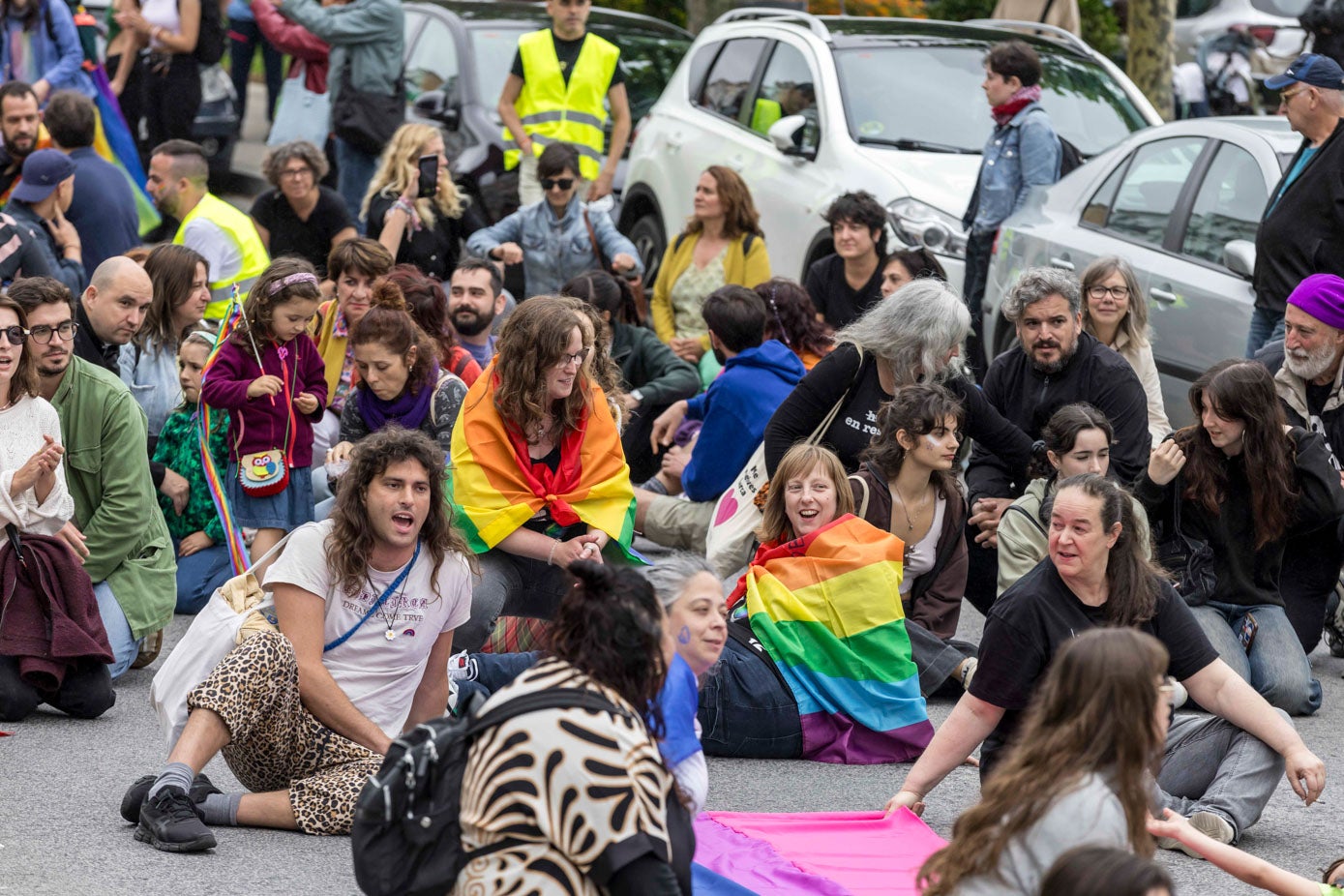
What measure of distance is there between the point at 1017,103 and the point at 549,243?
2648 millimetres

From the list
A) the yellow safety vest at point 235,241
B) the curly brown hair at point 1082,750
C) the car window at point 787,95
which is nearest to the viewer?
the curly brown hair at point 1082,750

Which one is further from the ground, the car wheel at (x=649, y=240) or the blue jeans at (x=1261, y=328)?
the blue jeans at (x=1261, y=328)

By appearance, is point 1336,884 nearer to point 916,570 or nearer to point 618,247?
point 916,570

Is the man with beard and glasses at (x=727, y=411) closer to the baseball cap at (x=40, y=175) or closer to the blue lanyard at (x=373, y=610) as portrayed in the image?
the blue lanyard at (x=373, y=610)

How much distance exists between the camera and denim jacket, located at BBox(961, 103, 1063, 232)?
9562 mm

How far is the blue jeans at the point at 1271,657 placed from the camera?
6500mm

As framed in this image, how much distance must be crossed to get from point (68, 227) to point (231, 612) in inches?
182

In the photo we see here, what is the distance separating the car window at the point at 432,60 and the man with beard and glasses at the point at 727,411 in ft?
17.5

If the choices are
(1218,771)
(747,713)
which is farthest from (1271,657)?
(747,713)

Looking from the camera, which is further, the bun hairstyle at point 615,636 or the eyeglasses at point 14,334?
the eyeglasses at point 14,334

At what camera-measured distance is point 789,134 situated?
10.4 m

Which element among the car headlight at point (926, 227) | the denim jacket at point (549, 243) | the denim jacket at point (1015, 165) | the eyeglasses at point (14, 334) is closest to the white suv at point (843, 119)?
the car headlight at point (926, 227)

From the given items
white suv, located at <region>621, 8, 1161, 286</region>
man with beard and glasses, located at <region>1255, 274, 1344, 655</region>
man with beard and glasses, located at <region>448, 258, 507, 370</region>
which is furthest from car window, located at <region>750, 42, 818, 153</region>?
man with beard and glasses, located at <region>1255, 274, 1344, 655</region>

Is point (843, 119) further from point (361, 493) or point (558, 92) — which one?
point (361, 493)
